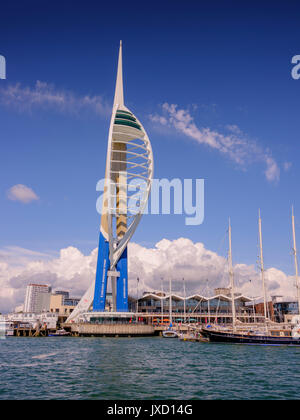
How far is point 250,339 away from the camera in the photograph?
5397 centimetres

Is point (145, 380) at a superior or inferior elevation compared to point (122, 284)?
inferior

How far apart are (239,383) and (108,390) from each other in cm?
780

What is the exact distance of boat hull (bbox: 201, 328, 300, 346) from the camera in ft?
169

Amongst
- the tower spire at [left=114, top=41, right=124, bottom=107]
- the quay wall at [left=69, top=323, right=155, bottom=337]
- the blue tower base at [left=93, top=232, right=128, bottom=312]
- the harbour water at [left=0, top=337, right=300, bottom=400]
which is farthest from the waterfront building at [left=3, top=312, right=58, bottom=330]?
the harbour water at [left=0, top=337, right=300, bottom=400]

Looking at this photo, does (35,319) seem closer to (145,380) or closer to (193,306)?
(193,306)

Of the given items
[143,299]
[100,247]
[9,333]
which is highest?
[100,247]

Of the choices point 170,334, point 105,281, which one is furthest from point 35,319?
point 170,334

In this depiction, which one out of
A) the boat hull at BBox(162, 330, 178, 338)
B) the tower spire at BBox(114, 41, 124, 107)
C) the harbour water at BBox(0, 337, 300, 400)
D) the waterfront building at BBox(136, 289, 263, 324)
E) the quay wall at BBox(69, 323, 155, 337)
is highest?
the tower spire at BBox(114, 41, 124, 107)

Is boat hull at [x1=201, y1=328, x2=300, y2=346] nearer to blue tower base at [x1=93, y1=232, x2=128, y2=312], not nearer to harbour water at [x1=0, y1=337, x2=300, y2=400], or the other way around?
harbour water at [x1=0, y1=337, x2=300, y2=400]

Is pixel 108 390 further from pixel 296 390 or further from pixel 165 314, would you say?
pixel 165 314

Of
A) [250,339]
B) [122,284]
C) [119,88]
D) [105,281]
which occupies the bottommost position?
[250,339]

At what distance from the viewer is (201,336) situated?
63844mm

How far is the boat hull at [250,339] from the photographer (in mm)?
51562
